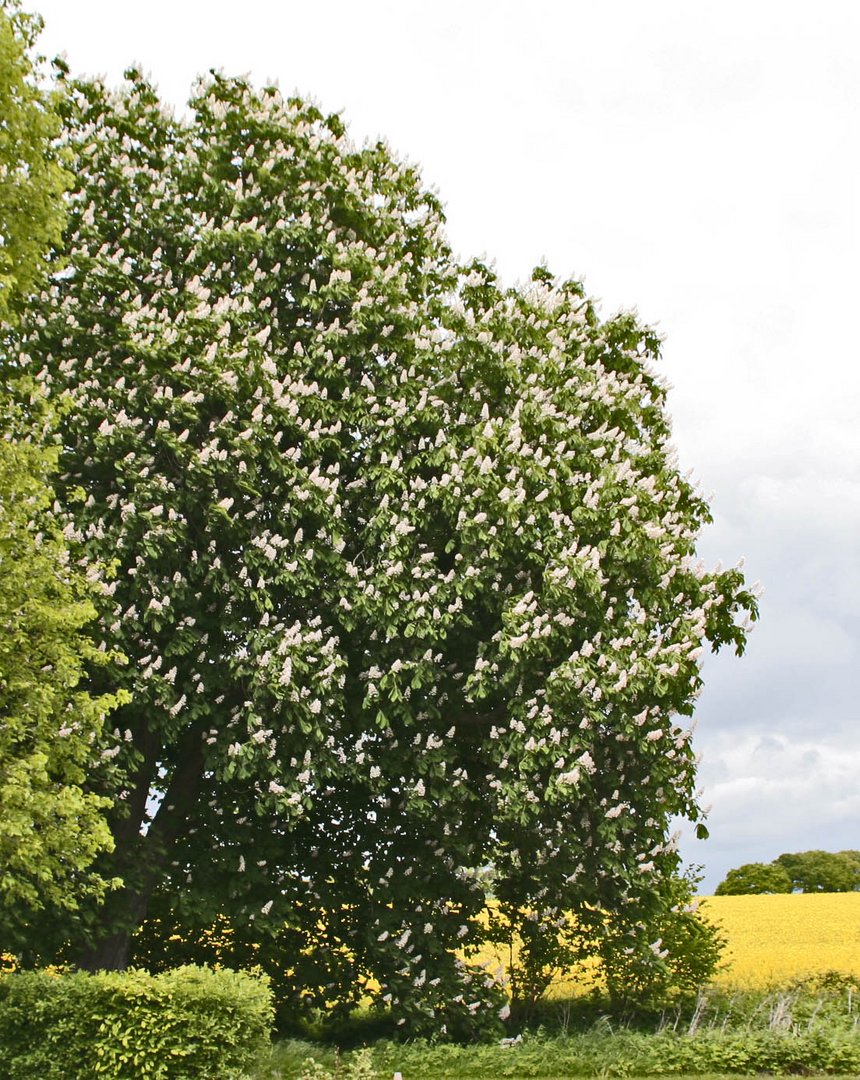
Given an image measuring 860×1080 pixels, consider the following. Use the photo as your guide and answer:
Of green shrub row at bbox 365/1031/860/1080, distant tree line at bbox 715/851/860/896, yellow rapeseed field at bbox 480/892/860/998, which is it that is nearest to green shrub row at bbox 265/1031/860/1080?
green shrub row at bbox 365/1031/860/1080

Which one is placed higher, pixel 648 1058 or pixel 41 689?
pixel 41 689

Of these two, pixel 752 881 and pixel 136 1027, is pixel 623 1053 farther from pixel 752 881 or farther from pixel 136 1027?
pixel 752 881

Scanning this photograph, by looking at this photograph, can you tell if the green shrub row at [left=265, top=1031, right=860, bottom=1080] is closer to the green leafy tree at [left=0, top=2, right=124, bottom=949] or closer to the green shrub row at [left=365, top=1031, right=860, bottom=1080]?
the green shrub row at [left=365, top=1031, right=860, bottom=1080]

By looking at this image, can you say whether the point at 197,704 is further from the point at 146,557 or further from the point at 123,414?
the point at 123,414

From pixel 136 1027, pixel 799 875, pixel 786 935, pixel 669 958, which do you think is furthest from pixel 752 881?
pixel 136 1027

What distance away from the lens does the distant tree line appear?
166 feet

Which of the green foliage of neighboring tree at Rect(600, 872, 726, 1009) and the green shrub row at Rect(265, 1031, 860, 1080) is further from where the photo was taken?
the green foliage of neighboring tree at Rect(600, 872, 726, 1009)

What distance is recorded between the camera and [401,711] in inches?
604

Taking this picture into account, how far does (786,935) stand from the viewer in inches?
1078

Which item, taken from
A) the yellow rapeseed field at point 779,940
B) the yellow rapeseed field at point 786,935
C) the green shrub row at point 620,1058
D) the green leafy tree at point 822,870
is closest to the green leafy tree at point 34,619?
the green shrub row at point 620,1058

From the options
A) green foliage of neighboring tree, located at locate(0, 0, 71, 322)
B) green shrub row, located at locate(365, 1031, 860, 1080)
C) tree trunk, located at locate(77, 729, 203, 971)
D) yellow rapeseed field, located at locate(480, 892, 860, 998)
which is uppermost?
green foliage of neighboring tree, located at locate(0, 0, 71, 322)

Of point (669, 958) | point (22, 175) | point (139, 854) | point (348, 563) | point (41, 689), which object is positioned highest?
point (22, 175)

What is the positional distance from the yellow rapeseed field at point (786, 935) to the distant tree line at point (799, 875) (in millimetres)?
11972

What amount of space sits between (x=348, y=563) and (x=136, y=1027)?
6192 millimetres
